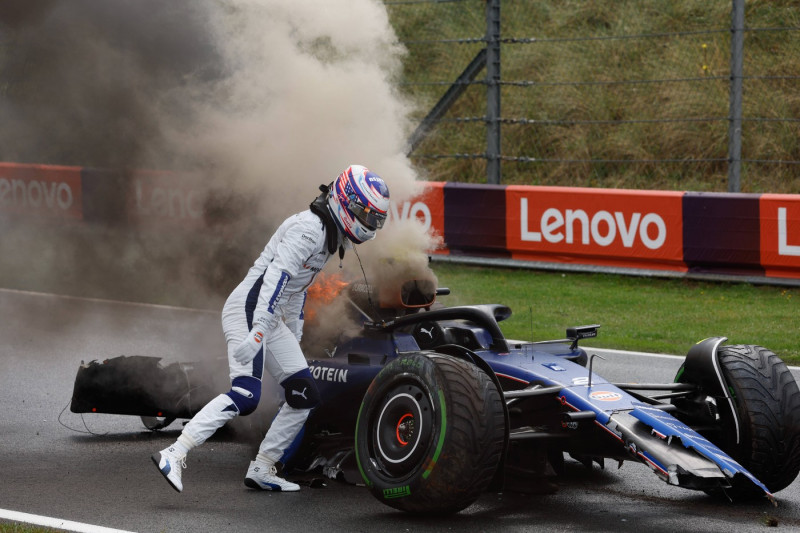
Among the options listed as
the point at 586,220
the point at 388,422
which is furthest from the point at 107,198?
the point at 388,422

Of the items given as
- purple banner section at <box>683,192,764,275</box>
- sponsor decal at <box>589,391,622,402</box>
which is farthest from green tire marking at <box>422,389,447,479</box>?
purple banner section at <box>683,192,764,275</box>

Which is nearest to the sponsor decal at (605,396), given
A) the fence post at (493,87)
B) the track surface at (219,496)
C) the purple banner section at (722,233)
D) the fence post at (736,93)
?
the track surface at (219,496)

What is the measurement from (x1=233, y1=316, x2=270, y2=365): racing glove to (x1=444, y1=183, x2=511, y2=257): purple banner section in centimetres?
901

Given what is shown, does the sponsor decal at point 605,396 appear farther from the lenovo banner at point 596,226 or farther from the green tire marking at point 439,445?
the lenovo banner at point 596,226

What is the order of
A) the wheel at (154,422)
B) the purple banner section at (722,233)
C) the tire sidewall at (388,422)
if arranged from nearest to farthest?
the tire sidewall at (388,422), the wheel at (154,422), the purple banner section at (722,233)

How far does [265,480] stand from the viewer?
282 inches

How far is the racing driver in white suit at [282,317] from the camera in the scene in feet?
22.8

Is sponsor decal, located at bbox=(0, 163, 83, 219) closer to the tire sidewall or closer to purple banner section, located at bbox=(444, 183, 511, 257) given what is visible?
purple banner section, located at bbox=(444, 183, 511, 257)

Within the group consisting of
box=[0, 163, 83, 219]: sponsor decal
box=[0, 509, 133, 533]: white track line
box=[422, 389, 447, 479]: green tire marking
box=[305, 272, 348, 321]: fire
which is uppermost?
box=[0, 163, 83, 219]: sponsor decal

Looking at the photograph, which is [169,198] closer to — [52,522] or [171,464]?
[171,464]

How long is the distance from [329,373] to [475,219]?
863cm

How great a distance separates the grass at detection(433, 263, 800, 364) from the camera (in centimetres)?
1191

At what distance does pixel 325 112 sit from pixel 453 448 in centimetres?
445

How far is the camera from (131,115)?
11008 millimetres
